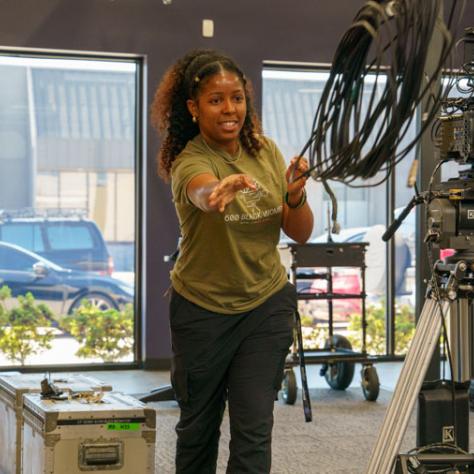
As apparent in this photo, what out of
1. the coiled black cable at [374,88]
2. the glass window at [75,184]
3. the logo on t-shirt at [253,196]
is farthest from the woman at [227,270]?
the glass window at [75,184]

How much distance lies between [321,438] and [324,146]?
131 inches

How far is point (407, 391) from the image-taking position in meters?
2.85

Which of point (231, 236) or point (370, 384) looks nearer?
point (231, 236)

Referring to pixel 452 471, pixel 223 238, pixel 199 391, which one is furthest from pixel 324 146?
pixel 452 471

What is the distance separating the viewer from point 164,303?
24.9 feet

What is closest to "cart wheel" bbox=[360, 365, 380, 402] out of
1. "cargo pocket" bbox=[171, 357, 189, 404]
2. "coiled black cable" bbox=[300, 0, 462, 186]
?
"cargo pocket" bbox=[171, 357, 189, 404]

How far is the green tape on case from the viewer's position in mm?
3234

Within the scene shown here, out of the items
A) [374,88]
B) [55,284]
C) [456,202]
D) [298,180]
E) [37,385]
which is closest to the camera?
[374,88]

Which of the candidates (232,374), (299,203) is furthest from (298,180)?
(232,374)

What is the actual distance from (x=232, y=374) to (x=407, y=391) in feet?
1.68

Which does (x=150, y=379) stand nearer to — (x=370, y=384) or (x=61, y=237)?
(x=61, y=237)

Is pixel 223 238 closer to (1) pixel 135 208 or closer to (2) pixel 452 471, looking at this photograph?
(2) pixel 452 471

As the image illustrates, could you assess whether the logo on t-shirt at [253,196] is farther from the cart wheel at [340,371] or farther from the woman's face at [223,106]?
the cart wheel at [340,371]

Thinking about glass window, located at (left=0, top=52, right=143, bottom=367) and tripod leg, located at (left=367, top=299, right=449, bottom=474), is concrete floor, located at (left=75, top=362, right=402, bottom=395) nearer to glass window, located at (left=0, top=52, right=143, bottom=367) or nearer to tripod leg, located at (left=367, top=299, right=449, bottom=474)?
glass window, located at (left=0, top=52, right=143, bottom=367)
